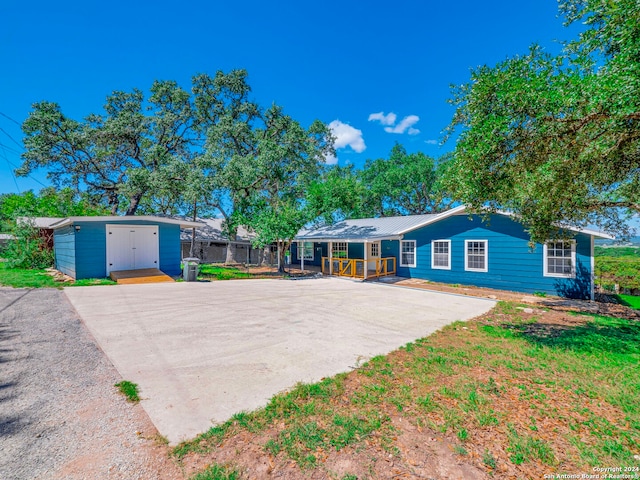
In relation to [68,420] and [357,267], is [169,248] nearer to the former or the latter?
[357,267]

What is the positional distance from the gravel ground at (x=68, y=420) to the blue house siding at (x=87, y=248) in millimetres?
8330

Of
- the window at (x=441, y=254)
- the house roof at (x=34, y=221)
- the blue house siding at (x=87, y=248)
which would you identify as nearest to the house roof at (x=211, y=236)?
the house roof at (x=34, y=221)

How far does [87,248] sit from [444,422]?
14.4 metres

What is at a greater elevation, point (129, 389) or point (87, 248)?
point (87, 248)

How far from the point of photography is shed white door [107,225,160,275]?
12.8 m

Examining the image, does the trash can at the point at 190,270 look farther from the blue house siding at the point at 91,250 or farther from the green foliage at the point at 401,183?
the green foliage at the point at 401,183

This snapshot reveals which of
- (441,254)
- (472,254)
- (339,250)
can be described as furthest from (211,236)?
(472,254)

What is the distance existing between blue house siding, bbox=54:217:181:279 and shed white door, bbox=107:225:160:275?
0.18 metres

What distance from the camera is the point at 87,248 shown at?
1202 cm

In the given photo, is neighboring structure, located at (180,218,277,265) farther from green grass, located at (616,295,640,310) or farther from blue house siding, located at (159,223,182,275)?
green grass, located at (616,295,640,310)

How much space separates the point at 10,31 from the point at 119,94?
38.0 feet

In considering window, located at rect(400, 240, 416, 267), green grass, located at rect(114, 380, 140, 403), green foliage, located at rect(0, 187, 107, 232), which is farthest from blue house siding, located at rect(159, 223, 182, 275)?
green foliage, located at rect(0, 187, 107, 232)

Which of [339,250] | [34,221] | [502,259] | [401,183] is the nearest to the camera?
[502,259]

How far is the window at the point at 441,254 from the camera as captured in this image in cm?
1297
